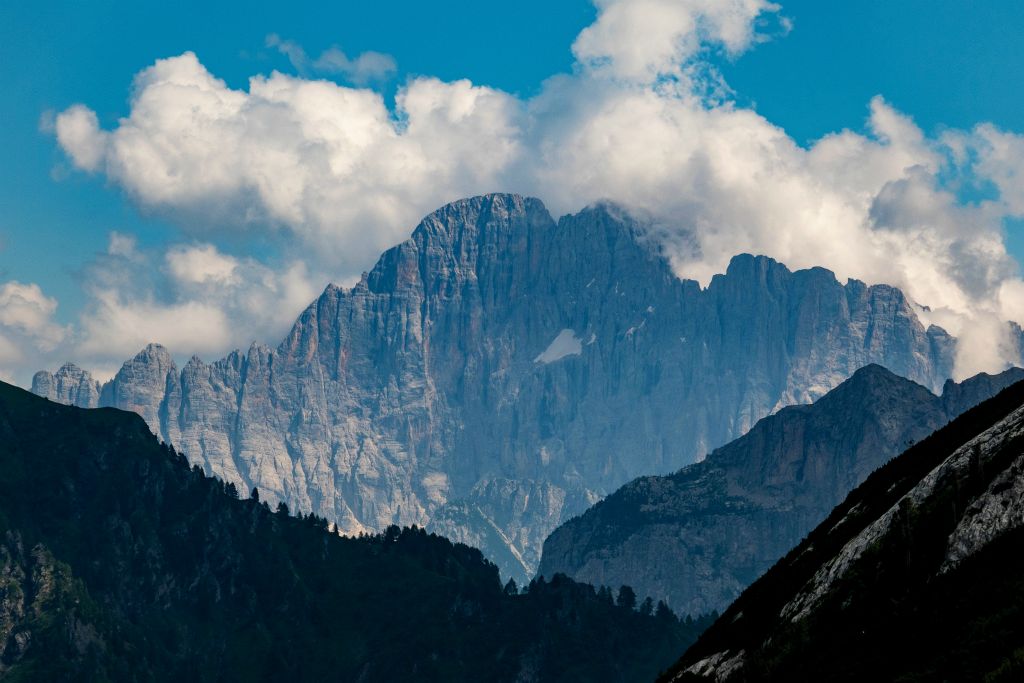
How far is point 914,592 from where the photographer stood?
76625 mm

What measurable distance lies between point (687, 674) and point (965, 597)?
3088cm

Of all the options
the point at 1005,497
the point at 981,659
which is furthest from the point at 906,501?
the point at 981,659

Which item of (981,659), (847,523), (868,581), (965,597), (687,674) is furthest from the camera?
(847,523)

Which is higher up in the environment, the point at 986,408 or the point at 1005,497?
the point at 986,408

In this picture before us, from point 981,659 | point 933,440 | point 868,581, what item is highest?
point 933,440

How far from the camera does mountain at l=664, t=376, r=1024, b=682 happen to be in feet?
218

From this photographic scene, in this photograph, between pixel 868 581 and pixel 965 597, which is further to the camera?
pixel 868 581

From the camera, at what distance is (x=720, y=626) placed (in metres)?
115

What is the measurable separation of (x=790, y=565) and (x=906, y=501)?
27381 mm

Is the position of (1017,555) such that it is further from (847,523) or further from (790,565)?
(790,565)

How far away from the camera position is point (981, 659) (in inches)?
2457

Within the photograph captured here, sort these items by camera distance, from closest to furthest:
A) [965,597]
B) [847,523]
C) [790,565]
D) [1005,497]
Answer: [965,597] < [1005,497] < [847,523] < [790,565]

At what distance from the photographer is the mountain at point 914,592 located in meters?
66.5

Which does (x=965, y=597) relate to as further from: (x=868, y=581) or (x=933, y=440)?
(x=933, y=440)
